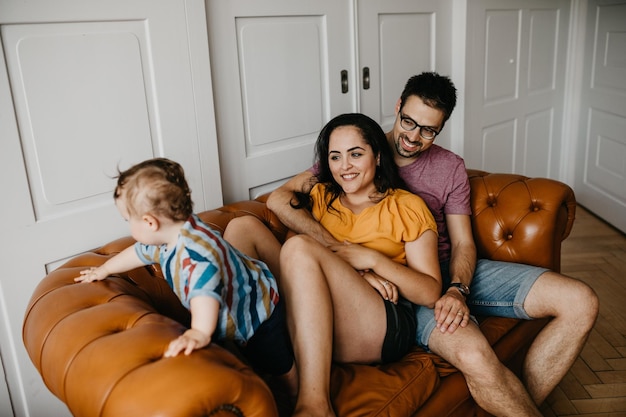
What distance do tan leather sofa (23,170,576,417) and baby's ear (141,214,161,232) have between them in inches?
7.3

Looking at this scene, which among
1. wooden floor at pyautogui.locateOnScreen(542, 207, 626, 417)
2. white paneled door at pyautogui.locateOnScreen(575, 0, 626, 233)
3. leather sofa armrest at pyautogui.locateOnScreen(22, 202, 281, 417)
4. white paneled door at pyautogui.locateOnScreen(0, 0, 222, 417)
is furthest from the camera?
white paneled door at pyautogui.locateOnScreen(575, 0, 626, 233)

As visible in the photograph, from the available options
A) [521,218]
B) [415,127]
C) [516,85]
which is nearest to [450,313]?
[521,218]

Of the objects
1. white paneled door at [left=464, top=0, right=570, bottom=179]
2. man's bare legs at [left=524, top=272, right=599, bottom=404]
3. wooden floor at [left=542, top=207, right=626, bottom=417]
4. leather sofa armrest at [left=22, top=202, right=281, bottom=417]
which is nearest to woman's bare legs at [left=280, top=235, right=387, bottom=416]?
leather sofa armrest at [left=22, top=202, right=281, bottom=417]

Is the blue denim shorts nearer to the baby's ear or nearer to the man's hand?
the man's hand

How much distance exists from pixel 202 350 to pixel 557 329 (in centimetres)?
111

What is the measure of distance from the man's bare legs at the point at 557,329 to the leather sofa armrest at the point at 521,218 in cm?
18

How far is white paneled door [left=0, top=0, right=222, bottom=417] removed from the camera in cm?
148

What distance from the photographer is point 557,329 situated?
1.67 metres

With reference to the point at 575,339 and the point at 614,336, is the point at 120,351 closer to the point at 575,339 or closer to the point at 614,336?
the point at 575,339

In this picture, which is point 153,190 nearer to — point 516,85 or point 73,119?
point 73,119

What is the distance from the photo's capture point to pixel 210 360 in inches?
41.0

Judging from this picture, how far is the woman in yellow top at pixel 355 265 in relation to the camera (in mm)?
1392

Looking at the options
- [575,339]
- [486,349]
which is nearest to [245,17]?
[486,349]

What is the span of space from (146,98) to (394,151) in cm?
82
